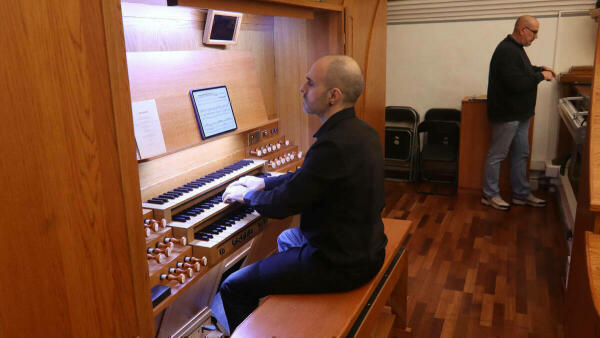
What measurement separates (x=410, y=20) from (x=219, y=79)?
3294mm

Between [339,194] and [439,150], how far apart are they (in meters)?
3.42

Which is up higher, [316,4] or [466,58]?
[316,4]

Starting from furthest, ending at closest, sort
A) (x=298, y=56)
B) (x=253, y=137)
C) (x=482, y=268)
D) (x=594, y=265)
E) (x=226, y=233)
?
(x=482, y=268)
(x=298, y=56)
(x=253, y=137)
(x=226, y=233)
(x=594, y=265)

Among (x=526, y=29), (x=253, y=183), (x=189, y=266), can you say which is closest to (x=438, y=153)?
(x=526, y=29)

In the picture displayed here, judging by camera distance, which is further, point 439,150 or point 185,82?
point 439,150

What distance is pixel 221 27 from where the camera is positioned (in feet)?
8.89

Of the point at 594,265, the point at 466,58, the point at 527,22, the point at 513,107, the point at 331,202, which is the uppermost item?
the point at 527,22

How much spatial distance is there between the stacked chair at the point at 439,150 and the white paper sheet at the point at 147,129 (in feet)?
10.7

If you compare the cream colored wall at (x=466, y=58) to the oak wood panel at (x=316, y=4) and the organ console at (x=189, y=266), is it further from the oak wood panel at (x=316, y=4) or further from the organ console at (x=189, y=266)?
the organ console at (x=189, y=266)

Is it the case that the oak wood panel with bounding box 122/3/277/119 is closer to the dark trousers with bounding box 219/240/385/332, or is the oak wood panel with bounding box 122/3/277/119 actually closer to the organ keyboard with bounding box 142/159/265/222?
the organ keyboard with bounding box 142/159/265/222

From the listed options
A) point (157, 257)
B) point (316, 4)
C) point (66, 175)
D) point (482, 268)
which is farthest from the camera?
point (482, 268)

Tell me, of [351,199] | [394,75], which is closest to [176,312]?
[351,199]

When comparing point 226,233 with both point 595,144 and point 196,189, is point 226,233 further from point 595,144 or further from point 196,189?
point 595,144

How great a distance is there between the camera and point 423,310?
2.94 metres
